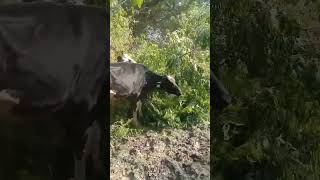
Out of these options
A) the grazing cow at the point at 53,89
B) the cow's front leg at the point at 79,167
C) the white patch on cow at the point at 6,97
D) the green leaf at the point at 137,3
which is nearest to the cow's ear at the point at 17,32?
the grazing cow at the point at 53,89

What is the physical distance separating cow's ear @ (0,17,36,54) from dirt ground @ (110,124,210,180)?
0.92 m

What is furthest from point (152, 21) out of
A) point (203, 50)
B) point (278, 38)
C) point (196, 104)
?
point (278, 38)

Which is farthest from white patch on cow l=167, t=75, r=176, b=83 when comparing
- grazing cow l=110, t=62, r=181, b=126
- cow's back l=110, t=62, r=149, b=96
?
cow's back l=110, t=62, r=149, b=96

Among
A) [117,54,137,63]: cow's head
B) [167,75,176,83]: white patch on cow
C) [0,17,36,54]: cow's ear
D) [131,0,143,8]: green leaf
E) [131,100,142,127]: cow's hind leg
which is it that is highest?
[131,0,143,8]: green leaf

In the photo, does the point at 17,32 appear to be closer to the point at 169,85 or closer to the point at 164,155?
the point at 169,85

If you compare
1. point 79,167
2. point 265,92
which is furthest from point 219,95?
point 79,167

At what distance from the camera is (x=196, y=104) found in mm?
3693

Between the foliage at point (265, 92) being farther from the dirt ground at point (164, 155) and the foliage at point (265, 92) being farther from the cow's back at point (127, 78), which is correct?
the cow's back at point (127, 78)

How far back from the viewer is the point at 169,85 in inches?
145

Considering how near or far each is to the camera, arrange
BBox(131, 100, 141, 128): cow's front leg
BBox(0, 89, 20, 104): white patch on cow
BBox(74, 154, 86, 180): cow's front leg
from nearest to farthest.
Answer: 1. BBox(0, 89, 20, 104): white patch on cow
2. BBox(74, 154, 86, 180): cow's front leg
3. BBox(131, 100, 141, 128): cow's front leg

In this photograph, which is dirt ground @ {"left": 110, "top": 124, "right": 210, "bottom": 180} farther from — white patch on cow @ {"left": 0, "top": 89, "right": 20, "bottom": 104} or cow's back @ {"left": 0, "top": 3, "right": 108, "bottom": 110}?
white patch on cow @ {"left": 0, "top": 89, "right": 20, "bottom": 104}

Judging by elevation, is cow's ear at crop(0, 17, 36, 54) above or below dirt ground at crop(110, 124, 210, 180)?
above

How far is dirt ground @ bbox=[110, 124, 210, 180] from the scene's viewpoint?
359 centimetres

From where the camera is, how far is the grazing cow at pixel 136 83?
3.59 m
